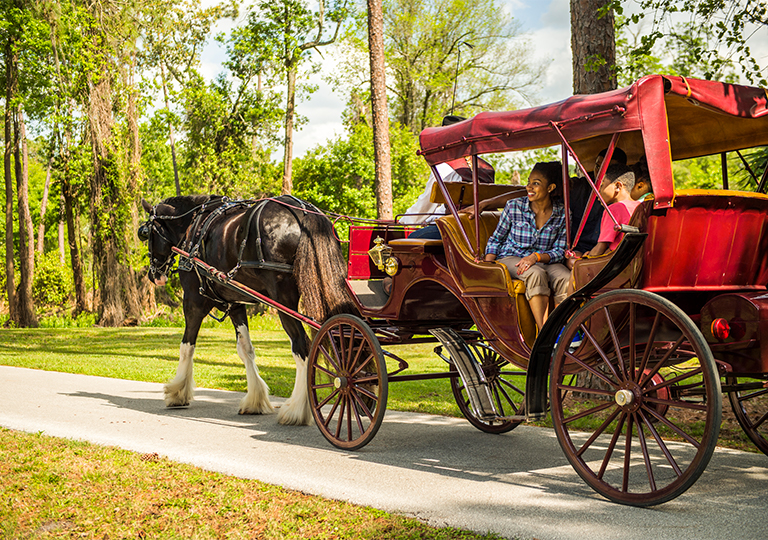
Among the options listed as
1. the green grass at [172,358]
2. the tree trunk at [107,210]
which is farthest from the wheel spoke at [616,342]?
the tree trunk at [107,210]

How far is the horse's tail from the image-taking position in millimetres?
6738

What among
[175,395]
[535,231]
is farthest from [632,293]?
[175,395]

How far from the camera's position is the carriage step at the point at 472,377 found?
5.41m

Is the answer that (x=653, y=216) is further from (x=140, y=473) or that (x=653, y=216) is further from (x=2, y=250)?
(x=2, y=250)

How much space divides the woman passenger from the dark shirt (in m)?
0.10

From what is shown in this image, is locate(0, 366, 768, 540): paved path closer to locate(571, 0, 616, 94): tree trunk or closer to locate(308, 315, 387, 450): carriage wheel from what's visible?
locate(308, 315, 387, 450): carriage wheel

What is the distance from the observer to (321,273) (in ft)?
22.3

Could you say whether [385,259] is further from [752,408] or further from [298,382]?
[752,408]

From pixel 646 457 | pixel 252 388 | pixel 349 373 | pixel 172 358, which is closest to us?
pixel 646 457

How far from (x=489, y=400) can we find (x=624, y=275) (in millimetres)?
1623

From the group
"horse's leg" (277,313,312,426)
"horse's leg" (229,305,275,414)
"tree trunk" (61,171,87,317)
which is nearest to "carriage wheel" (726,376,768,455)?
"horse's leg" (277,313,312,426)

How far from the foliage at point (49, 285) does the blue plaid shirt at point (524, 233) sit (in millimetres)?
28310

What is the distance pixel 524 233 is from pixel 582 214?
1.51 feet

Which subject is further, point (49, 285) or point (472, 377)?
point (49, 285)
